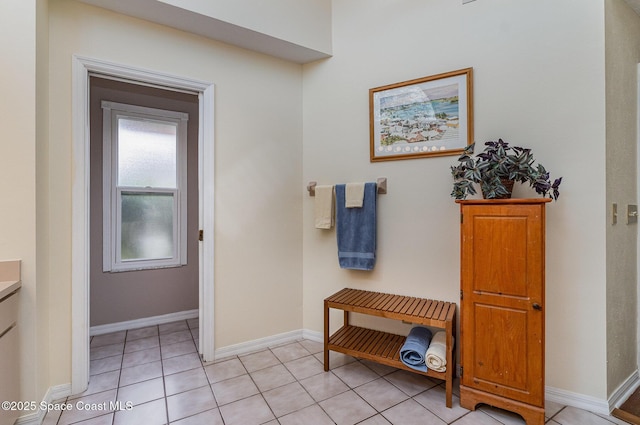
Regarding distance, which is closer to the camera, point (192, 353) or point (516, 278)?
point (516, 278)

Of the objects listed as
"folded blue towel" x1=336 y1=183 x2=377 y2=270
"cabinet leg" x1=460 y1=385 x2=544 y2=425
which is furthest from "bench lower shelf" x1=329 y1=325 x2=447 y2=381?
"folded blue towel" x1=336 y1=183 x2=377 y2=270

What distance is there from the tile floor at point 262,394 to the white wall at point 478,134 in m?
0.57

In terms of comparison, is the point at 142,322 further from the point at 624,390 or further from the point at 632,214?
the point at 632,214

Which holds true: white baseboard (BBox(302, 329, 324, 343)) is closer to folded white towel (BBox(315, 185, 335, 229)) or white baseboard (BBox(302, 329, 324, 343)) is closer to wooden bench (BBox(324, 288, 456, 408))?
wooden bench (BBox(324, 288, 456, 408))

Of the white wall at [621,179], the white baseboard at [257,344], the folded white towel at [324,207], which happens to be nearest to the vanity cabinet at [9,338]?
the white baseboard at [257,344]

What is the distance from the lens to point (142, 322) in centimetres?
328

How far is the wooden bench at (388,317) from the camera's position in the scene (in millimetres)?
1954

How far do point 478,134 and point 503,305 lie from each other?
1141 mm

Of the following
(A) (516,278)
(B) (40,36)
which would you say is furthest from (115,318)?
(A) (516,278)

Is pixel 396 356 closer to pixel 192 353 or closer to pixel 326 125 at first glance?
pixel 192 353

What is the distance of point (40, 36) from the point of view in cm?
183

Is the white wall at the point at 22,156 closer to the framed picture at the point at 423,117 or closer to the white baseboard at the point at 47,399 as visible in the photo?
the white baseboard at the point at 47,399

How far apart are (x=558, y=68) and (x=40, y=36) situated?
3.08 m

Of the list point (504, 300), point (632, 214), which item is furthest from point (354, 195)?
point (632, 214)
